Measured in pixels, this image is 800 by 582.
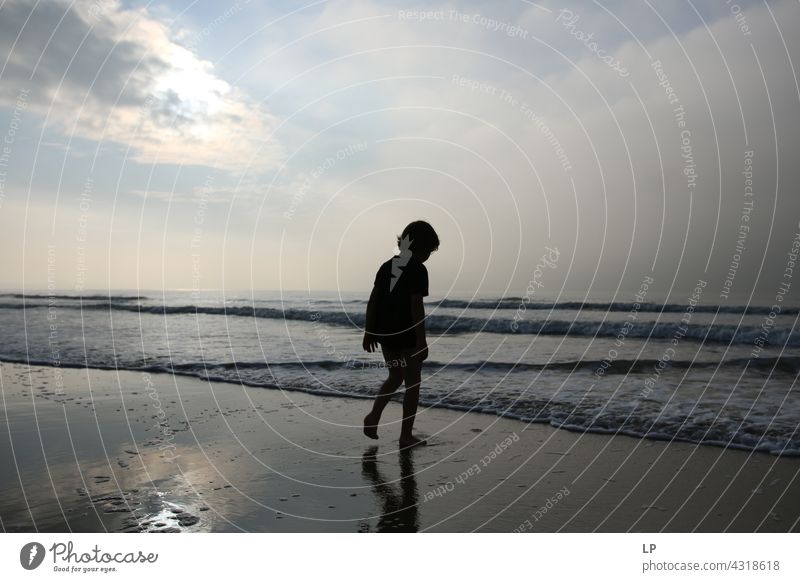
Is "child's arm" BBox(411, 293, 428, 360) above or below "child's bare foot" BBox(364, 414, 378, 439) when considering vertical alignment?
above

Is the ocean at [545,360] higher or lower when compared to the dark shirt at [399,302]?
lower

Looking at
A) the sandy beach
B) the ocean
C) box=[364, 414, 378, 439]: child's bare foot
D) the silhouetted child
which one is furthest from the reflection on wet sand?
the ocean

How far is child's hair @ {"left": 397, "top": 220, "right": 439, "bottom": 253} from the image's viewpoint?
268 inches

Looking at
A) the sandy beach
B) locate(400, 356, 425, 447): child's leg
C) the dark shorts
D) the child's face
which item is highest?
the child's face

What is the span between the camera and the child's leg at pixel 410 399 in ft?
22.0

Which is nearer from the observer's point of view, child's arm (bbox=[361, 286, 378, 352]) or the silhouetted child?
the silhouetted child

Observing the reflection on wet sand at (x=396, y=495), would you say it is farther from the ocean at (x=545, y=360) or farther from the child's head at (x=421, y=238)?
the ocean at (x=545, y=360)

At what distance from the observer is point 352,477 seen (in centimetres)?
562
